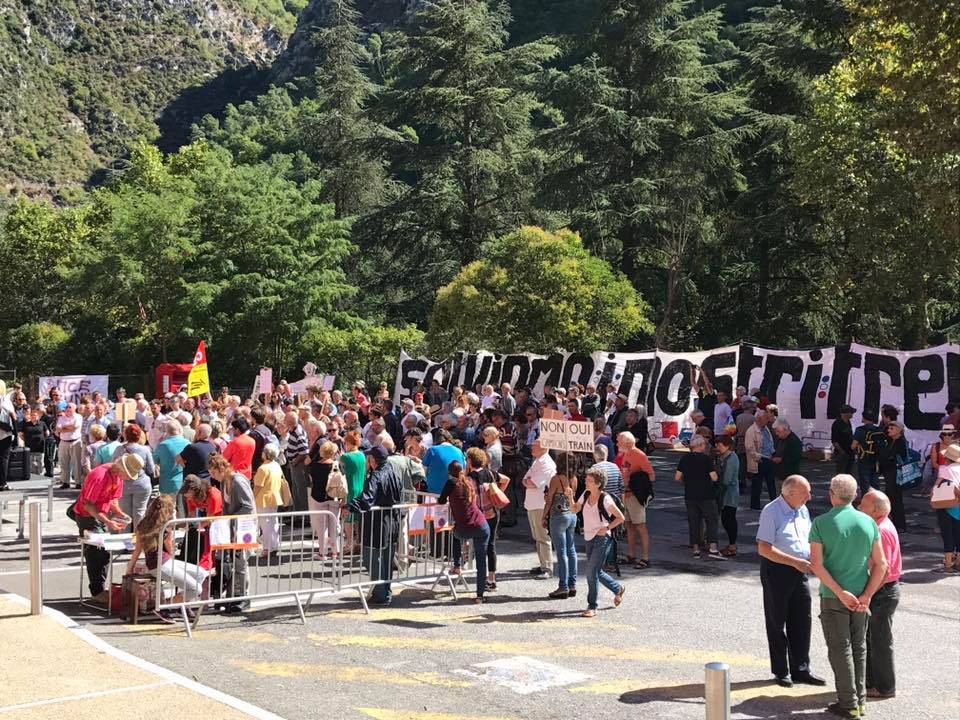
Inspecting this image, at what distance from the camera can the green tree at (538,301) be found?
32.5 m

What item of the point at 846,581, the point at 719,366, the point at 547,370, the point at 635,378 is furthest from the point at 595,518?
the point at 547,370

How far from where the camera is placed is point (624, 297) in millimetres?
34281

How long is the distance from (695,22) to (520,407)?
30784 millimetres

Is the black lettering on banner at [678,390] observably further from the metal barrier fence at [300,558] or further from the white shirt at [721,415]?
the metal barrier fence at [300,558]

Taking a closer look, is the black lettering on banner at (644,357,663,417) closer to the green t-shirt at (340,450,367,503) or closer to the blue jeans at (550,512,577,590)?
the green t-shirt at (340,450,367,503)

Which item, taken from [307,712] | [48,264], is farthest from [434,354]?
[48,264]

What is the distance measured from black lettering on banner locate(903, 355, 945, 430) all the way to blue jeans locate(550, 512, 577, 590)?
1204cm

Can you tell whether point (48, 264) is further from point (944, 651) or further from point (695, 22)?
point (944, 651)

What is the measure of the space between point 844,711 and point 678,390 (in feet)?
60.7

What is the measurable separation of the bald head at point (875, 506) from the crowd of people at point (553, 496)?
13 millimetres

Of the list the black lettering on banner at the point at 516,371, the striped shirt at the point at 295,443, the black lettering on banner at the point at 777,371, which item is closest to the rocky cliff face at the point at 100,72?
the black lettering on banner at the point at 516,371

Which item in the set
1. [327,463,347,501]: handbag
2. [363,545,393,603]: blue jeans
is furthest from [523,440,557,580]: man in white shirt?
[327,463,347,501]: handbag

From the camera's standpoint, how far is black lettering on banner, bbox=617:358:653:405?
88.2ft

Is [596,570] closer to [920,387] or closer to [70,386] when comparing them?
[920,387]
